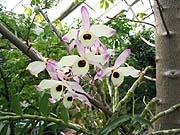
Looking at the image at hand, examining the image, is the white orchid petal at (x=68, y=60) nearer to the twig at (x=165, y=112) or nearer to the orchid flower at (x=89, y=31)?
the orchid flower at (x=89, y=31)

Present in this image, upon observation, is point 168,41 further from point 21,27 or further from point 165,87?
point 21,27

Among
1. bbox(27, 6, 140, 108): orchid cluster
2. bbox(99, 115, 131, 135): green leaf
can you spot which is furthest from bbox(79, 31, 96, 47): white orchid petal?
bbox(99, 115, 131, 135): green leaf

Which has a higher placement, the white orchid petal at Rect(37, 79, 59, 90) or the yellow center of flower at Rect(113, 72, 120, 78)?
the yellow center of flower at Rect(113, 72, 120, 78)

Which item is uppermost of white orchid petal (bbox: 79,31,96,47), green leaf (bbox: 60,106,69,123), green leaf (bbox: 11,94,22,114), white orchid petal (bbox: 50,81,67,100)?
white orchid petal (bbox: 79,31,96,47)

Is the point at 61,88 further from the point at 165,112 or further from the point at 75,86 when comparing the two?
the point at 165,112

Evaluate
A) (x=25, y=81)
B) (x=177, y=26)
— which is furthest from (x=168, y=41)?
(x=25, y=81)

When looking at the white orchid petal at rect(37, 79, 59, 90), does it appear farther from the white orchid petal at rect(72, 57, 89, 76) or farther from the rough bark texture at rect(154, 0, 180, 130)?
the rough bark texture at rect(154, 0, 180, 130)
